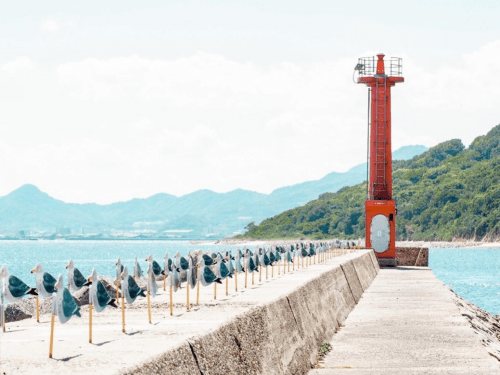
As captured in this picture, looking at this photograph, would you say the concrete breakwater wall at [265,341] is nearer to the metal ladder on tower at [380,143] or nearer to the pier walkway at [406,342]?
the pier walkway at [406,342]

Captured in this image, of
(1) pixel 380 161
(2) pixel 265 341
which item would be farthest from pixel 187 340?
(1) pixel 380 161

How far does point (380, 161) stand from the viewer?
148 ft

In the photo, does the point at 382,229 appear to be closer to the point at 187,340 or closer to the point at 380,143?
the point at 380,143

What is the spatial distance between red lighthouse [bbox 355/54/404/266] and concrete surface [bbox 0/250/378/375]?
90.7 feet

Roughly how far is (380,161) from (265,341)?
34.4 m

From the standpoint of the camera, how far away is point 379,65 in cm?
4650

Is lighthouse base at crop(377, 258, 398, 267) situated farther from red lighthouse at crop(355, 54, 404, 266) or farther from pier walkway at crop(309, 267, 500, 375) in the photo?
pier walkway at crop(309, 267, 500, 375)

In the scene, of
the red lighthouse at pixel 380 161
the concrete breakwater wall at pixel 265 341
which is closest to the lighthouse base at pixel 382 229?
the red lighthouse at pixel 380 161

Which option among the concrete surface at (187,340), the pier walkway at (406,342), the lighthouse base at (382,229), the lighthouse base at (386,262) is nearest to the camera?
the concrete surface at (187,340)

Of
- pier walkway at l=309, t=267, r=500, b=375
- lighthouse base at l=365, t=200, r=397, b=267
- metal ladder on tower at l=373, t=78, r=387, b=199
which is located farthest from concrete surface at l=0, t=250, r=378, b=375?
metal ladder on tower at l=373, t=78, r=387, b=199

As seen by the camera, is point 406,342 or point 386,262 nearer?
point 406,342

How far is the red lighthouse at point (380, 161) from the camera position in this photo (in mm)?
44844

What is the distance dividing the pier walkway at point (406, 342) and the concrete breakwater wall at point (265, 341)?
49 centimetres

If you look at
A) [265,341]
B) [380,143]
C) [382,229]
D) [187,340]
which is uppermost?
[380,143]
